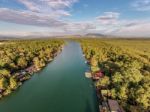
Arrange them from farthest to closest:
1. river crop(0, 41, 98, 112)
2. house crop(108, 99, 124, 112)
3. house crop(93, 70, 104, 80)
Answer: house crop(93, 70, 104, 80)
river crop(0, 41, 98, 112)
house crop(108, 99, 124, 112)

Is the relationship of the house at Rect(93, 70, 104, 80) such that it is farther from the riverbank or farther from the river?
the riverbank

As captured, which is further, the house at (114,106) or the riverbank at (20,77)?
the riverbank at (20,77)

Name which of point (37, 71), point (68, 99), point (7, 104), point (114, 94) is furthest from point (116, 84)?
point (37, 71)

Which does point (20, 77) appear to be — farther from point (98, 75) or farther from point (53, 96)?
point (98, 75)

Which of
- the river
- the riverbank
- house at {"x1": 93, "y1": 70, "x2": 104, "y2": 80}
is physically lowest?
the river

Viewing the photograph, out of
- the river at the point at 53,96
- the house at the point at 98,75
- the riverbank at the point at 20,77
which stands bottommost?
the river at the point at 53,96

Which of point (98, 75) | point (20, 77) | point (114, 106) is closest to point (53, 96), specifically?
point (98, 75)

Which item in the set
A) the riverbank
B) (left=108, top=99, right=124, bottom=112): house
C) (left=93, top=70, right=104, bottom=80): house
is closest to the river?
the riverbank

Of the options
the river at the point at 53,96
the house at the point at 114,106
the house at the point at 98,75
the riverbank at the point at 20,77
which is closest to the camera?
the house at the point at 114,106

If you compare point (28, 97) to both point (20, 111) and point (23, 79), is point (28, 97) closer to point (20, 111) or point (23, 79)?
point (20, 111)

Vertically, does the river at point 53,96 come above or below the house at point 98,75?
below

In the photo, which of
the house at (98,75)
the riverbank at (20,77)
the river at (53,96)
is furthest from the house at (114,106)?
the riverbank at (20,77)

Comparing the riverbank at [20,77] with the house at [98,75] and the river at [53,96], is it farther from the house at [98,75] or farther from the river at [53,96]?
the house at [98,75]
